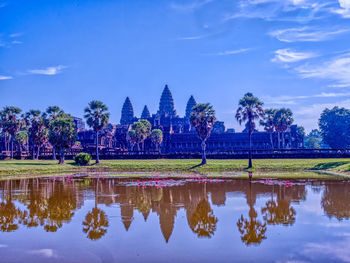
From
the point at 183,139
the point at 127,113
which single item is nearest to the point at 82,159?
the point at 183,139

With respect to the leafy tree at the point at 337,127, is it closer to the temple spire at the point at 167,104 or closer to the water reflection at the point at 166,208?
the temple spire at the point at 167,104

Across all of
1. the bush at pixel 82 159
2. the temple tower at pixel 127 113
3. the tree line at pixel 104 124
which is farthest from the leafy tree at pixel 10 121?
the temple tower at pixel 127 113

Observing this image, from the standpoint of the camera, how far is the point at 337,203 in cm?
1745

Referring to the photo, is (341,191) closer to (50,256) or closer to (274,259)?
(274,259)

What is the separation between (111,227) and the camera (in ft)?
42.2

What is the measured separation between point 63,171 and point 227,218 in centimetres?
3811

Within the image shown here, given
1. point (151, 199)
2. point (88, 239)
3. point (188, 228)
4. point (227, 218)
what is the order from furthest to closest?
point (151, 199)
point (227, 218)
point (188, 228)
point (88, 239)

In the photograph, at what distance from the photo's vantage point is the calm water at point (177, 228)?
9.74 m

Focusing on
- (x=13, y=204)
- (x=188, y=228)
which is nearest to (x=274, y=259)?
(x=188, y=228)

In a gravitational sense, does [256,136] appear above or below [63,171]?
above

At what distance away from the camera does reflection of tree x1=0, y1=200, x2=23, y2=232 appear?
1305cm

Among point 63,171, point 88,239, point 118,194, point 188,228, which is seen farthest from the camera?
point 63,171

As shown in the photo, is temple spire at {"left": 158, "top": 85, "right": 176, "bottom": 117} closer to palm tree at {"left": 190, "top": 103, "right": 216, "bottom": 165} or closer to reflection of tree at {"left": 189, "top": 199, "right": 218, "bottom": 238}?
palm tree at {"left": 190, "top": 103, "right": 216, "bottom": 165}

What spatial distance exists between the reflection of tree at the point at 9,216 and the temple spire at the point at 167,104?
118106 mm
